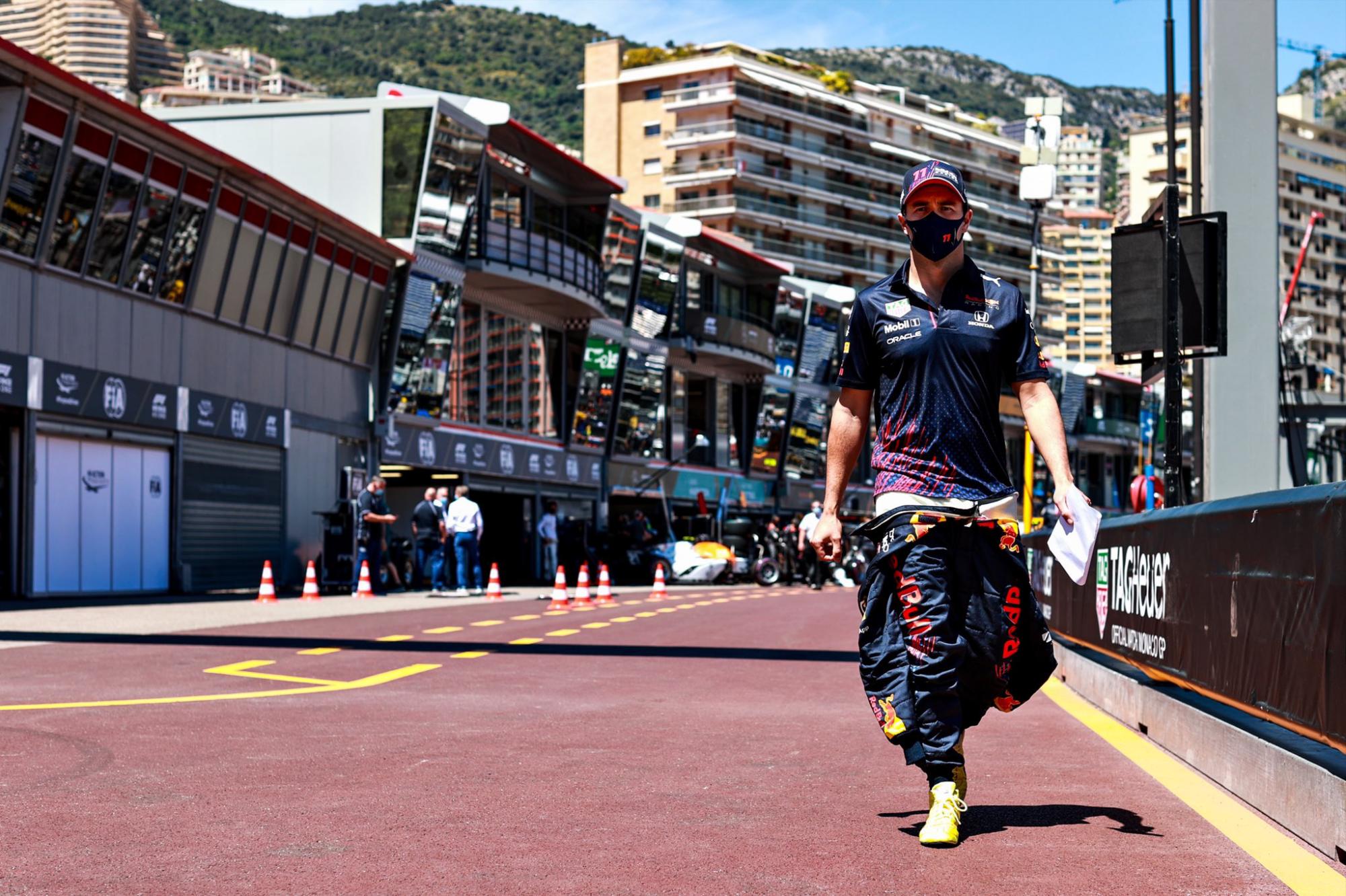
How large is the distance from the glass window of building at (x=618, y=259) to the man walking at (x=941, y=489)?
4251 centimetres

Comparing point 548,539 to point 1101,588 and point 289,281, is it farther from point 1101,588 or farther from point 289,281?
point 1101,588

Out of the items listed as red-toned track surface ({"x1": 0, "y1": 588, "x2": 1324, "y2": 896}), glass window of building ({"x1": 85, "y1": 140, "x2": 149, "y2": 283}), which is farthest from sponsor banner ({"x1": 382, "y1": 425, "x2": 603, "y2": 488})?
red-toned track surface ({"x1": 0, "y1": 588, "x2": 1324, "y2": 896})

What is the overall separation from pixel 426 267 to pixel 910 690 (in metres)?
33.5

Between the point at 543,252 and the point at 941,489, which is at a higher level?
the point at 543,252

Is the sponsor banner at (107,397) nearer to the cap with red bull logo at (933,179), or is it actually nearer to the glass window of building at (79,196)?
the glass window of building at (79,196)

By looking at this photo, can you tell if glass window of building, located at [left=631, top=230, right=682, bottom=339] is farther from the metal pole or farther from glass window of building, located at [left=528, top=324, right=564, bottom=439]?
the metal pole

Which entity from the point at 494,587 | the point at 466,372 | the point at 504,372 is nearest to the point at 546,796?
the point at 494,587

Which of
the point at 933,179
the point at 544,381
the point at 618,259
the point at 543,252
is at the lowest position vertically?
the point at 933,179

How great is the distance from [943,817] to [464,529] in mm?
22465

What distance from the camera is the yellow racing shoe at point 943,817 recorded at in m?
5.32

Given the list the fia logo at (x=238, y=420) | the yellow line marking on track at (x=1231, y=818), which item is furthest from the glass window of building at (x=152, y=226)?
the yellow line marking on track at (x=1231, y=818)

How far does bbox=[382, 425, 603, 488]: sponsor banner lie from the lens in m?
38.0

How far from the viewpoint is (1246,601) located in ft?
22.4

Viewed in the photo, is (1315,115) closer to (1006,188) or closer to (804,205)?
(1006,188)
